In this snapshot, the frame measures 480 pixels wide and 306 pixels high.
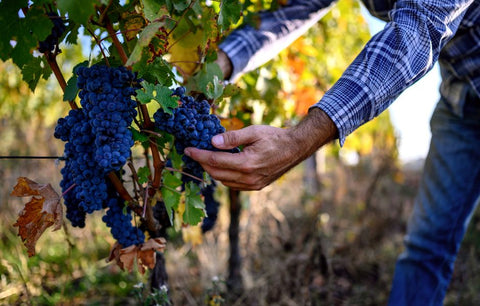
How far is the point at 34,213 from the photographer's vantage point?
1.09m

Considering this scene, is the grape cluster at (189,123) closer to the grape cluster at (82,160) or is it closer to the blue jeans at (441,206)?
the grape cluster at (82,160)

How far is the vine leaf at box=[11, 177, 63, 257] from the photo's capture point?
1078mm

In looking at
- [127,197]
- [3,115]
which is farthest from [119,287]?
[3,115]

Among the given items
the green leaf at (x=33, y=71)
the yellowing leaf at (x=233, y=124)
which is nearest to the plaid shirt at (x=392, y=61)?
the yellowing leaf at (x=233, y=124)

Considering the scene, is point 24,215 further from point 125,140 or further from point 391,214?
point 391,214

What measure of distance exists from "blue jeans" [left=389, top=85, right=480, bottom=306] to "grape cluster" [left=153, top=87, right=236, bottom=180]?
1.34 m

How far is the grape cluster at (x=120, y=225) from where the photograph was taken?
1217mm

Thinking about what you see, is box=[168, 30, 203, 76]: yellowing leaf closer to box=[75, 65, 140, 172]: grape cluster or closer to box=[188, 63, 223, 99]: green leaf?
box=[188, 63, 223, 99]: green leaf

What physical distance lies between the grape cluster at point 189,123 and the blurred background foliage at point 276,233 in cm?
53

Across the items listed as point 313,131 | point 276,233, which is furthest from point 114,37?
point 276,233

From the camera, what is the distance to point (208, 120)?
3.63 ft

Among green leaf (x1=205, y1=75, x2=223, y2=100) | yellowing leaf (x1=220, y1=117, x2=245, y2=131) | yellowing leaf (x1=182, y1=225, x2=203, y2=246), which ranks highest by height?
green leaf (x1=205, y1=75, x2=223, y2=100)

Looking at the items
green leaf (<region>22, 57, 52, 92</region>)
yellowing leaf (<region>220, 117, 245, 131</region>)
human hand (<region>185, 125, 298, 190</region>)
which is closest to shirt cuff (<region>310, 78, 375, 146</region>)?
human hand (<region>185, 125, 298, 190</region>)

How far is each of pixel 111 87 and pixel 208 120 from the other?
27cm
